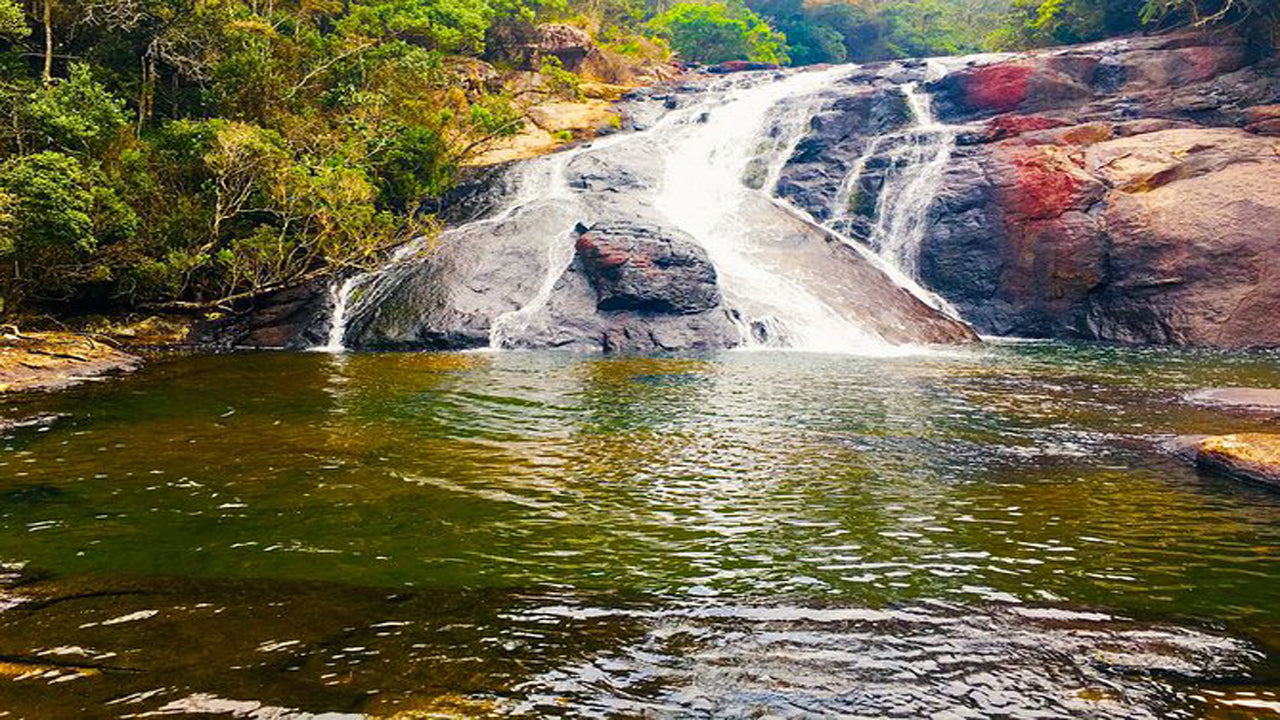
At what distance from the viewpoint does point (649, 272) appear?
68.9 ft

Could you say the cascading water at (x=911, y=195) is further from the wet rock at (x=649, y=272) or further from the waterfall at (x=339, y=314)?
the waterfall at (x=339, y=314)

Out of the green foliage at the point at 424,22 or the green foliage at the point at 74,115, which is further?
the green foliage at the point at 424,22

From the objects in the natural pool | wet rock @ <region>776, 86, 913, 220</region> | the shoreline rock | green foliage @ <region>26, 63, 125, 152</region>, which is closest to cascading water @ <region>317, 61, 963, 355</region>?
wet rock @ <region>776, 86, 913, 220</region>

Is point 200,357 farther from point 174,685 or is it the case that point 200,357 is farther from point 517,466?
point 174,685

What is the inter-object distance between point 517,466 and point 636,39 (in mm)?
47493

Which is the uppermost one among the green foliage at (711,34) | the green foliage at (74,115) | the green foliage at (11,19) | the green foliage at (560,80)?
the green foliage at (711,34)

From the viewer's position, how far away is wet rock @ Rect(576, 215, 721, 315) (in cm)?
2088

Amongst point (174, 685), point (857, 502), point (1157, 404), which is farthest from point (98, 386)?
point (1157, 404)

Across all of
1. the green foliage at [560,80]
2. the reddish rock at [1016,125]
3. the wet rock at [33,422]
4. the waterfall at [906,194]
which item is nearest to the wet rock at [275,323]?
the wet rock at [33,422]

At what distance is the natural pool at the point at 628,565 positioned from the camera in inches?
144

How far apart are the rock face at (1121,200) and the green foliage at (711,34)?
28799 millimetres

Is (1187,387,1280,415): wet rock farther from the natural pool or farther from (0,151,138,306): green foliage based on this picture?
(0,151,138,306): green foliage

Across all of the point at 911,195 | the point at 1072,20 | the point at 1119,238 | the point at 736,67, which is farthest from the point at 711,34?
the point at 1119,238

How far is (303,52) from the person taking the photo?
24.7m
